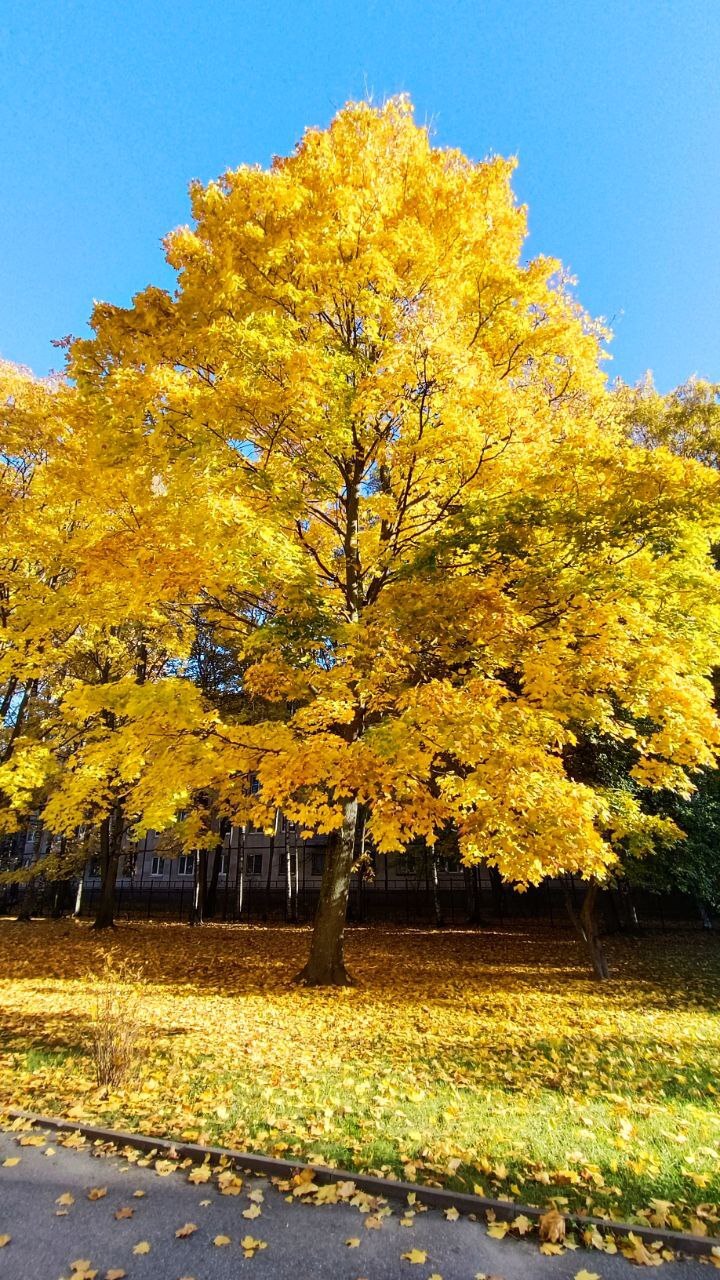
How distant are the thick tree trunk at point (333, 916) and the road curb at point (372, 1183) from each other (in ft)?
20.8

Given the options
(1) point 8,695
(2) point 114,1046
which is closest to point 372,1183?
(2) point 114,1046

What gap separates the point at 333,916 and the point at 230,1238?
7.75 m

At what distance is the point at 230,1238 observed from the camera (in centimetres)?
371

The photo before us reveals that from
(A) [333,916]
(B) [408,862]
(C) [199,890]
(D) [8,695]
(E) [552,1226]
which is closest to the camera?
(E) [552,1226]

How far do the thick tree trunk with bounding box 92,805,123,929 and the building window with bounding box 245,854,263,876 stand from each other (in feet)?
58.6

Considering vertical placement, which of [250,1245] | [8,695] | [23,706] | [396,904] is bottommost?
[250,1245]

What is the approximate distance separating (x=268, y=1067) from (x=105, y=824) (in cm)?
1778

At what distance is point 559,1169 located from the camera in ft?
14.3

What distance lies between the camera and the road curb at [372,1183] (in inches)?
140

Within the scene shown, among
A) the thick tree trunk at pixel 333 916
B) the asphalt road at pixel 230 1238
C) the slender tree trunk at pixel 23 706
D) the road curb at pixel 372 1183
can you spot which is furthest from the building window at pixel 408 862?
the asphalt road at pixel 230 1238

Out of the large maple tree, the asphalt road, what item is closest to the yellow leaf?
the asphalt road

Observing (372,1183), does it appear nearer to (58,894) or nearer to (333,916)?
(333,916)

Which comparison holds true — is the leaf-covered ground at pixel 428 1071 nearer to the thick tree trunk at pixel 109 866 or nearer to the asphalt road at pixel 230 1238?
the asphalt road at pixel 230 1238

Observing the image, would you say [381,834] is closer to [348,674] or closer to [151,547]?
[348,674]
